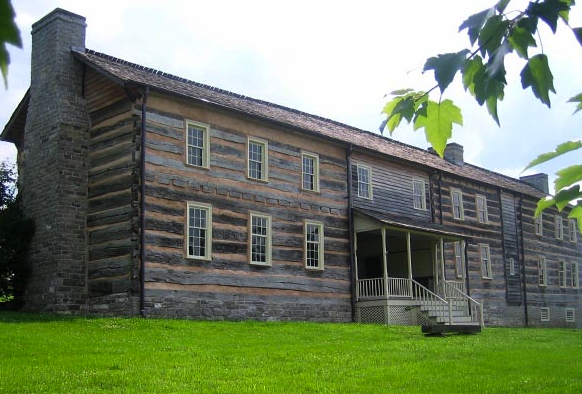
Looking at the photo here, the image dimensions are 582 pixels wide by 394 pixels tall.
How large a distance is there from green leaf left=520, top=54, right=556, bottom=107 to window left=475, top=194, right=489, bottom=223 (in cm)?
3567

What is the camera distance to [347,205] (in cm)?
2839

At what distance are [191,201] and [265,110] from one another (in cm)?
601

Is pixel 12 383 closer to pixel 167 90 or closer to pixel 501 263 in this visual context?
pixel 167 90

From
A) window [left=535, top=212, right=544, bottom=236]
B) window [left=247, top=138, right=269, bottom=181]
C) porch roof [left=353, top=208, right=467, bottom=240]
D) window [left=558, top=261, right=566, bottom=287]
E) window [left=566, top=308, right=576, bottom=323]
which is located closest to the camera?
window [left=247, top=138, right=269, bottom=181]

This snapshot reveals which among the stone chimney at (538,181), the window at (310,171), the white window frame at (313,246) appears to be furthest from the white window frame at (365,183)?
the stone chimney at (538,181)

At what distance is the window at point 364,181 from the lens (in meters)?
29.5

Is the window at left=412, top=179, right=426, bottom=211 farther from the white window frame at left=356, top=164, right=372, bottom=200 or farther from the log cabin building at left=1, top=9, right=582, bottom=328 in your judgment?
the white window frame at left=356, top=164, right=372, bottom=200

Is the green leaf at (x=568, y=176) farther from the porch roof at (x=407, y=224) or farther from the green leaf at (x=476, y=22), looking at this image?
the porch roof at (x=407, y=224)

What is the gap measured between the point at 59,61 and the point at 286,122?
307 inches

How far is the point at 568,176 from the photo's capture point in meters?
2.08

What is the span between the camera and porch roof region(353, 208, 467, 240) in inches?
1079

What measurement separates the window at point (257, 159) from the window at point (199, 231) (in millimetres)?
2505

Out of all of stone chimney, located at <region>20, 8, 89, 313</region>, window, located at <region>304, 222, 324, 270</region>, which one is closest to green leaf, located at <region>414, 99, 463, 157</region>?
stone chimney, located at <region>20, 8, 89, 313</region>

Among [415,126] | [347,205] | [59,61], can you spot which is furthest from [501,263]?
[415,126]
